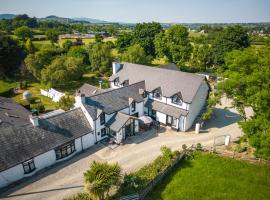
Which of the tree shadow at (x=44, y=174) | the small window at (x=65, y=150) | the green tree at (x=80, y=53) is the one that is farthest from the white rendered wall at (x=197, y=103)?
the green tree at (x=80, y=53)

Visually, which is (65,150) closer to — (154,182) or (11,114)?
(11,114)

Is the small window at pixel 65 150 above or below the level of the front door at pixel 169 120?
below

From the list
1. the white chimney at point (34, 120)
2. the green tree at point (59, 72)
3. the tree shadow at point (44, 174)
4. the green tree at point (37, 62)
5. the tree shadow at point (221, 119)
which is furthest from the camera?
the green tree at point (37, 62)

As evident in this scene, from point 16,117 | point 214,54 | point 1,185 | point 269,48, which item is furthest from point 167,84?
point 214,54

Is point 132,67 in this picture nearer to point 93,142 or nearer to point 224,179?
point 93,142

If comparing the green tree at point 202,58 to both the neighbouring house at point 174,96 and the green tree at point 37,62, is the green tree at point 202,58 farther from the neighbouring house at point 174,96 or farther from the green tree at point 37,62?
the green tree at point 37,62

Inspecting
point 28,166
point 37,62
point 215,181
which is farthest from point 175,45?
point 28,166
